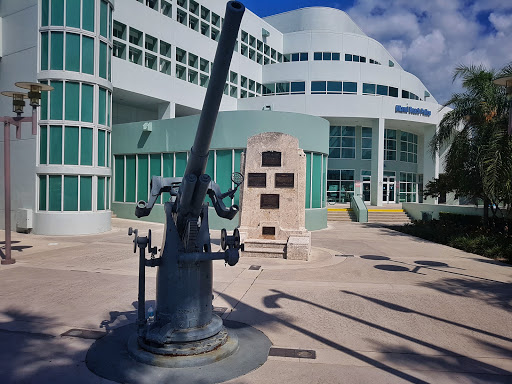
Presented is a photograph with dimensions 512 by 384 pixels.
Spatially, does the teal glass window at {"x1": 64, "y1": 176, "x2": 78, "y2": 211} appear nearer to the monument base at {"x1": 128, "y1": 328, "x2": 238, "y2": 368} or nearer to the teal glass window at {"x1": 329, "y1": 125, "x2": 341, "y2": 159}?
the monument base at {"x1": 128, "y1": 328, "x2": 238, "y2": 368}

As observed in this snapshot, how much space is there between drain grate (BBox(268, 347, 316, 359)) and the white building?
1342 centimetres

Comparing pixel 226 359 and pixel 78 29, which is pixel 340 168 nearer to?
pixel 78 29

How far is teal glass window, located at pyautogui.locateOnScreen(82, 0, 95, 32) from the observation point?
16.2 meters

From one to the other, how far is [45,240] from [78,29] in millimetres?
8612

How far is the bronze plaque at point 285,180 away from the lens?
12609mm

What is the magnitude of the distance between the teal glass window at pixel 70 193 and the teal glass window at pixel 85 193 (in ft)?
0.78

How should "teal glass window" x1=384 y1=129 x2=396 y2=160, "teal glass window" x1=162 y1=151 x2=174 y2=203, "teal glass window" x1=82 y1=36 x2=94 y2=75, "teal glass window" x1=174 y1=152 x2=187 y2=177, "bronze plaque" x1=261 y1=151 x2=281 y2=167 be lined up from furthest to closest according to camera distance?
"teal glass window" x1=384 y1=129 x2=396 y2=160 → "teal glass window" x1=162 y1=151 x2=174 y2=203 → "teal glass window" x1=174 y1=152 x2=187 y2=177 → "teal glass window" x1=82 y1=36 x2=94 y2=75 → "bronze plaque" x1=261 y1=151 x2=281 y2=167

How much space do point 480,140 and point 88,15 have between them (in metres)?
16.1

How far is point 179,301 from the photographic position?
445cm

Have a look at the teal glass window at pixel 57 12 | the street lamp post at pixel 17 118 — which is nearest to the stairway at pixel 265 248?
the street lamp post at pixel 17 118

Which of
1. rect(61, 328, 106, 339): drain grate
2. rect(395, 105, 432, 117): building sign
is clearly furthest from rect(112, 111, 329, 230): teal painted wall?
rect(61, 328, 106, 339): drain grate

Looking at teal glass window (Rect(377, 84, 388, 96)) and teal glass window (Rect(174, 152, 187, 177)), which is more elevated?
teal glass window (Rect(377, 84, 388, 96))

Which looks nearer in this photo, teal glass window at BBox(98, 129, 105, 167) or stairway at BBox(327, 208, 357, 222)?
teal glass window at BBox(98, 129, 105, 167)

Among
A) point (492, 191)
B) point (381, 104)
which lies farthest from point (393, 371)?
point (381, 104)
